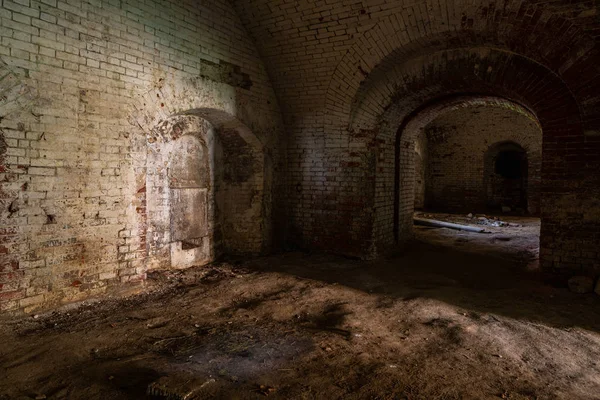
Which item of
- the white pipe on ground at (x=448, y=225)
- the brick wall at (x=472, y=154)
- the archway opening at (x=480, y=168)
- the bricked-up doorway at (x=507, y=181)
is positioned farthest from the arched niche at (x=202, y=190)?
the bricked-up doorway at (x=507, y=181)

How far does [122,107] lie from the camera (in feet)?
14.7

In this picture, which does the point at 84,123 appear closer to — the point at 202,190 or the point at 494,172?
the point at 202,190

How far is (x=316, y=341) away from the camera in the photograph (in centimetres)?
346

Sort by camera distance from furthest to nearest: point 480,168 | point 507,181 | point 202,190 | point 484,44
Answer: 1. point 507,181
2. point 480,168
3. point 202,190
4. point 484,44

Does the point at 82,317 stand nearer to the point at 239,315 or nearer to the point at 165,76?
A: the point at 239,315

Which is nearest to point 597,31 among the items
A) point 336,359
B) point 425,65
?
point 425,65

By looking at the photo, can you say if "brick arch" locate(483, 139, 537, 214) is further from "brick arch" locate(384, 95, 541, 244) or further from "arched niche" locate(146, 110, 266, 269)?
"arched niche" locate(146, 110, 266, 269)

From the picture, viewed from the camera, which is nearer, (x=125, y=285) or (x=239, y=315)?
(x=239, y=315)

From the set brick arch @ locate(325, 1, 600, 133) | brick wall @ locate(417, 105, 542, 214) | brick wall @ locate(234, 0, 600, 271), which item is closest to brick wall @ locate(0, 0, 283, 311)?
brick wall @ locate(234, 0, 600, 271)

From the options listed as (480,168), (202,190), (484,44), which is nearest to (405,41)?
(484,44)

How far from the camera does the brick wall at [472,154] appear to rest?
12664mm

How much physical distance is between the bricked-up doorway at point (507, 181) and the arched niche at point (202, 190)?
1012cm

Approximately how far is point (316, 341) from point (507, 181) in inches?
510

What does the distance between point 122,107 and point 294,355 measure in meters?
3.36
